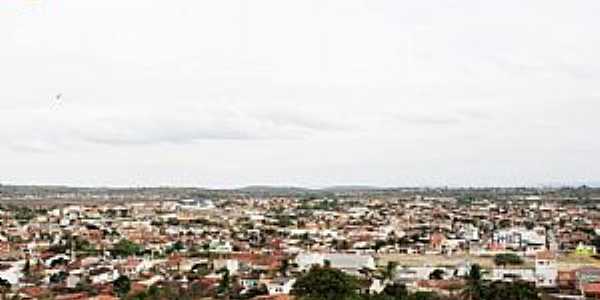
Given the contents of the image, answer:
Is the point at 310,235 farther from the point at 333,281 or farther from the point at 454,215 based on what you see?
the point at 333,281

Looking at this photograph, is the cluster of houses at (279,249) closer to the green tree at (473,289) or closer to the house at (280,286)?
the house at (280,286)

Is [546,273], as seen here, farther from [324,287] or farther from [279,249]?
[279,249]

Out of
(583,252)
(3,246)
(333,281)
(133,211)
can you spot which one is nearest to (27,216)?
(133,211)

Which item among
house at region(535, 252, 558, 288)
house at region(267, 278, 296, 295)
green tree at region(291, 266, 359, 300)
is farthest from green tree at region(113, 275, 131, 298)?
house at region(535, 252, 558, 288)

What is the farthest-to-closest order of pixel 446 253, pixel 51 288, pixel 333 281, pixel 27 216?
pixel 27 216
pixel 446 253
pixel 51 288
pixel 333 281

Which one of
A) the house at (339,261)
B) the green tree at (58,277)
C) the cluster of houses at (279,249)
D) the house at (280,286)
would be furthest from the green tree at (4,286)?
the house at (339,261)
